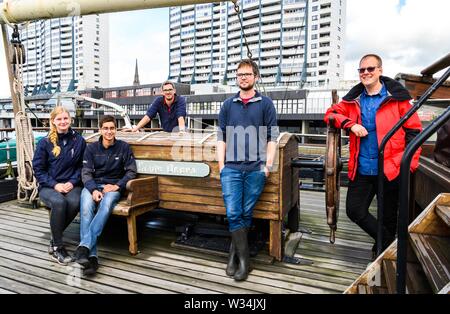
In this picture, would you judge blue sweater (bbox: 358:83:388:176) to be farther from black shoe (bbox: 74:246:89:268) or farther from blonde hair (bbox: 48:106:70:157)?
blonde hair (bbox: 48:106:70:157)

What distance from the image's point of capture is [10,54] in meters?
4.56

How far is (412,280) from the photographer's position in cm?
191

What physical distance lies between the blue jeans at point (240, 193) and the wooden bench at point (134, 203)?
35.3 inches

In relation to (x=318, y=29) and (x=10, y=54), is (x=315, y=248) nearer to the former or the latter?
(x=10, y=54)

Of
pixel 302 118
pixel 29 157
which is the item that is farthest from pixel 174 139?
pixel 302 118

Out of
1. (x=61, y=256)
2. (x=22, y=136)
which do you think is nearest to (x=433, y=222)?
(x=61, y=256)

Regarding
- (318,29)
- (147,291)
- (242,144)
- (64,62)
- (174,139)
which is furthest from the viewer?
(64,62)

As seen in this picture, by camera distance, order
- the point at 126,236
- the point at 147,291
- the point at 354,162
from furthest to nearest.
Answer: the point at 126,236
the point at 354,162
the point at 147,291

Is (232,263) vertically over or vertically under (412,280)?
under

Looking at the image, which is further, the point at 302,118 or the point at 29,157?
the point at 302,118

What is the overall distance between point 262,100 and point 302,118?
39.2 metres

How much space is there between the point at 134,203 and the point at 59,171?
2.88 feet

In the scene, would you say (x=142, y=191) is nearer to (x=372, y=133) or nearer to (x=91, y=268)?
(x=91, y=268)

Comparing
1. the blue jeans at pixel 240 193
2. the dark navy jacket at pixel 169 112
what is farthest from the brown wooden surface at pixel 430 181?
the dark navy jacket at pixel 169 112
